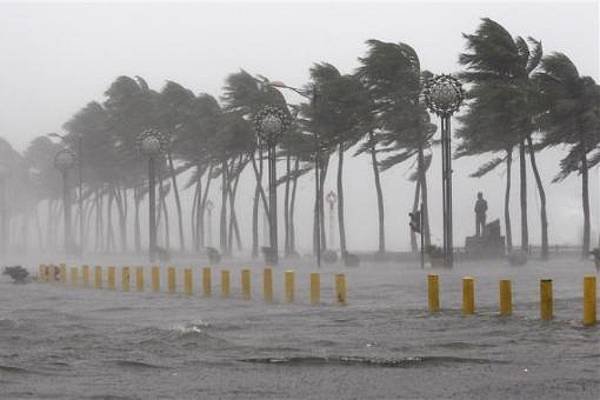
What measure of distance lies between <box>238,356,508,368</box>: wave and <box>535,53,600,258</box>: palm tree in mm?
36402

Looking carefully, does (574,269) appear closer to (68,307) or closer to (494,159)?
(68,307)

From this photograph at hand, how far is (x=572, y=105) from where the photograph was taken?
4869cm

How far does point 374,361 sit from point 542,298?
5.33 metres

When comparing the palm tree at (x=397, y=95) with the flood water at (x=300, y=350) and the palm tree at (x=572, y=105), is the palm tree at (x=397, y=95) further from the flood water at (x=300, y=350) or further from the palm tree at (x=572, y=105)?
the flood water at (x=300, y=350)

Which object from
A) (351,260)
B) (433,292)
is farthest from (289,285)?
(351,260)

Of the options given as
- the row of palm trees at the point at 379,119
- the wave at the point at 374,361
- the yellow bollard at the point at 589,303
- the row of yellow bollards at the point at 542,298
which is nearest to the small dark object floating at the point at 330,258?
the row of palm trees at the point at 379,119

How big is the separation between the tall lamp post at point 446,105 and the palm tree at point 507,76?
32.8 feet

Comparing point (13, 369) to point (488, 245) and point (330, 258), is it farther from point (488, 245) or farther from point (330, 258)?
point (330, 258)

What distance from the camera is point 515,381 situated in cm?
1141

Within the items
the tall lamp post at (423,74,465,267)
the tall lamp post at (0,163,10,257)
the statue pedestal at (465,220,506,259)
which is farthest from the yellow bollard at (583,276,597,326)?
the tall lamp post at (0,163,10,257)

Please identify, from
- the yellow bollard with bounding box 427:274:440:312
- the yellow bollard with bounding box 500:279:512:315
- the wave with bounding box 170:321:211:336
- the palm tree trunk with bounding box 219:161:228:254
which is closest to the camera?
the wave with bounding box 170:321:211:336

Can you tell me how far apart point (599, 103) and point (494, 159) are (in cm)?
1188

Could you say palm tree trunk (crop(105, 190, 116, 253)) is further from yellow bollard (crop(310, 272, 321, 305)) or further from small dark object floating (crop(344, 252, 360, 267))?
yellow bollard (crop(310, 272, 321, 305))

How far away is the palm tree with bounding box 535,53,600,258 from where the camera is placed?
4900 cm
